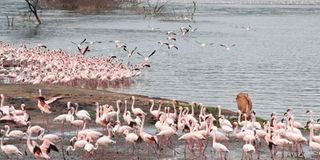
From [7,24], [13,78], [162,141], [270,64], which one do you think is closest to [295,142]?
[162,141]

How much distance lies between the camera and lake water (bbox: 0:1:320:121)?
34750mm

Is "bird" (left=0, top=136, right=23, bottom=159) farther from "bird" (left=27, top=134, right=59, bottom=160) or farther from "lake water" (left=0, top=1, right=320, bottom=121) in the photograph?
"lake water" (left=0, top=1, right=320, bottom=121)

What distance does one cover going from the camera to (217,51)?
5744 centimetres

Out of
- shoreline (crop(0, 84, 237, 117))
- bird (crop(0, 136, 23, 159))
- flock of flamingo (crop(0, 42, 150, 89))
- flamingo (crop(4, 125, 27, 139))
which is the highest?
flock of flamingo (crop(0, 42, 150, 89))

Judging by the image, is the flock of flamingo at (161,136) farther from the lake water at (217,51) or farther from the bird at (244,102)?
the lake water at (217,51)

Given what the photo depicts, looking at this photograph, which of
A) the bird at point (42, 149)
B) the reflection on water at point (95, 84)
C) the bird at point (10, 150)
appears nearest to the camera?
the bird at point (42, 149)

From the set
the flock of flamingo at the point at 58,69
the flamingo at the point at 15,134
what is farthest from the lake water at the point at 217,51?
the flamingo at the point at 15,134

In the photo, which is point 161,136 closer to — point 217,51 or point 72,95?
point 72,95

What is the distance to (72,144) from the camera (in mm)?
17672

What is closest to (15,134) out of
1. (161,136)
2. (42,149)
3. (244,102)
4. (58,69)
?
(42,149)

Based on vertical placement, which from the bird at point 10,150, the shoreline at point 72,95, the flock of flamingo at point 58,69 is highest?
the flock of flamingo at point 58,69

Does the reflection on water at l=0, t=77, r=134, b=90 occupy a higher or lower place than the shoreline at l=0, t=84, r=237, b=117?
lower

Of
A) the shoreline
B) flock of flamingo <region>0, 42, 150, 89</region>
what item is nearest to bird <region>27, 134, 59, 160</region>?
the shoreline

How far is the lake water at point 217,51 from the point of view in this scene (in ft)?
114
